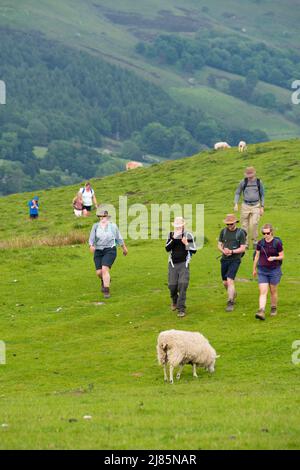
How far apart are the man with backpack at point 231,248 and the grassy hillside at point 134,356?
1.11 m

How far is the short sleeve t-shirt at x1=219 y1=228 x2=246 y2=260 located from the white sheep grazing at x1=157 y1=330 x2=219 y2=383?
6172 mm

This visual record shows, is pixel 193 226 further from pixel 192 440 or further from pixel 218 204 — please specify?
pixel 192 440

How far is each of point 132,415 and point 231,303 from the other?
1167cm

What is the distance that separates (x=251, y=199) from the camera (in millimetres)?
35781

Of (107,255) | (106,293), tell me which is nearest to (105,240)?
(107,255)

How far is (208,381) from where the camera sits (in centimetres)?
2052

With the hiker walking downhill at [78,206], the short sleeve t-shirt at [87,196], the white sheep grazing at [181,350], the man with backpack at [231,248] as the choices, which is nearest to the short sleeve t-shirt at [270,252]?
the man with backpack at [231,248]

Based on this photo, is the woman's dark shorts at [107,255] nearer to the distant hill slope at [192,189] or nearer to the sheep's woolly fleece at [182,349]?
the sheep's woolly fleece at [182,349]

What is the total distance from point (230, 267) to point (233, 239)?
816mm

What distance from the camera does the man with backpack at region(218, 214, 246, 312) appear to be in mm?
26688

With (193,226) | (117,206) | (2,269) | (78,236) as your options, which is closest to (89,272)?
(2,269)

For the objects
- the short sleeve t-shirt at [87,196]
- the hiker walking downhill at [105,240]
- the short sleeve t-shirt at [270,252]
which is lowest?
the short sleeve t-shirt at [87,196]

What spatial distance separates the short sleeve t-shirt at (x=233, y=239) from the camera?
1053 inches

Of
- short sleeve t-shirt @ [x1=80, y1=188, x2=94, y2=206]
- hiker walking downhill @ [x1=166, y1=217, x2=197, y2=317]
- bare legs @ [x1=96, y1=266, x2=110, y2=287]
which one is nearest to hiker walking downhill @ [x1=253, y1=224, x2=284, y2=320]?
hiker walking downhill @ [x1=166, y1=217, x2=197, y2=317]
